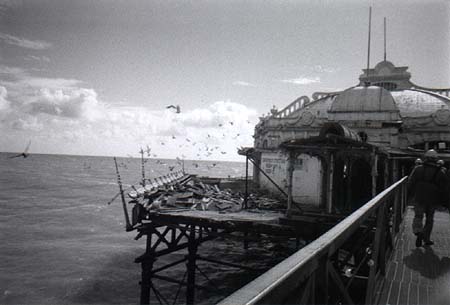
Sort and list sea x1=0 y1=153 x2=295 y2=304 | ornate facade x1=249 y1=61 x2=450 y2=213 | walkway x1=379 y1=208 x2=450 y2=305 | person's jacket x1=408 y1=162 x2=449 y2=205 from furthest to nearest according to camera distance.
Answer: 1. ornate facade x1=249 y1=61 x2=450 y2=213
2. sea x1=0 y1=153 x2=295 y2=304
3. person's jacket x1=408 y1=162 x2=449 y2=205
4. walkway x1=379 y1=208 x2=450 y2=305

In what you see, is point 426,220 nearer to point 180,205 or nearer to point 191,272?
point 191,272

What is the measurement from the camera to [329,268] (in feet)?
8.11

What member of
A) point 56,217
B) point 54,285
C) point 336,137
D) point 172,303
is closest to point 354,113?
point 336,137

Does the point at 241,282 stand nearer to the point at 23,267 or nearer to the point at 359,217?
the point at 23,267

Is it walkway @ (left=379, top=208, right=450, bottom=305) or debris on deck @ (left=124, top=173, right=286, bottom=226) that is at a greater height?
walkway @ (left=379, top=208, right=450, bottom=305)

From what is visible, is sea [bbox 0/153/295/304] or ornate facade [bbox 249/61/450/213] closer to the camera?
sea [bbox 0/153/295/304]

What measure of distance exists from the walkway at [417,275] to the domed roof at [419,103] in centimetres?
2715

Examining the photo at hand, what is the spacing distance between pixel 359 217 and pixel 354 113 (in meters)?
26.5

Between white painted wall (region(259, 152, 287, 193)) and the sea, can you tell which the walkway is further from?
white painted wall (region(259, 152, 287, 193))

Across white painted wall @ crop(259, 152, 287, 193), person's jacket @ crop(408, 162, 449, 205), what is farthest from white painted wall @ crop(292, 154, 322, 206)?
person's jacket @ crop(408, 162, 449, 205)

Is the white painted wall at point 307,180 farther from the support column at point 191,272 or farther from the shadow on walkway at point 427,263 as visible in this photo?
the shadow on walkway at point 427,263

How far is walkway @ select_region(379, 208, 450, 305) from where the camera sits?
15.4 feet

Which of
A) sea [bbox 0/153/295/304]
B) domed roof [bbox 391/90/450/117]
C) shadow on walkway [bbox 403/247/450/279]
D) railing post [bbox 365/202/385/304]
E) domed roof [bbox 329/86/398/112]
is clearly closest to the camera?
railing post [bbox 365/202/385/304]

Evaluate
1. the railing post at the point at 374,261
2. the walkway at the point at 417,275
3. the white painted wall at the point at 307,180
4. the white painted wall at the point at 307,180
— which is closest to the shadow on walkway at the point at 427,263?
the walkway at the point at 417,275
